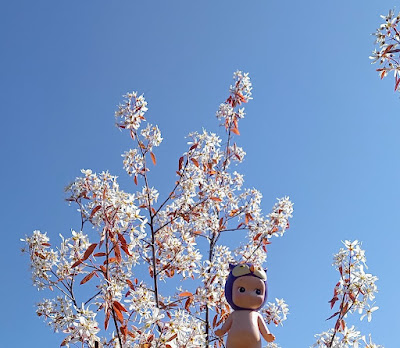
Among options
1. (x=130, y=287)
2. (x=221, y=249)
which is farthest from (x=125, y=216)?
(x=221, y=249)

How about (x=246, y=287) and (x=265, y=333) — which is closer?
(x=265, y=333)

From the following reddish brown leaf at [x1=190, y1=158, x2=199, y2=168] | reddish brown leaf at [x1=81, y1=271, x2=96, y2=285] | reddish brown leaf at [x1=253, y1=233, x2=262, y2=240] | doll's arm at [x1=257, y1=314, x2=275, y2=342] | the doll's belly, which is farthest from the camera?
reddish brown leaf at [x1=253, y1=233, x2=262, y2=240]

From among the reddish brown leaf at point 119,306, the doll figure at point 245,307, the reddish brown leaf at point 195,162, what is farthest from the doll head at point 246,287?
the reddish brown leaf at point 195,162

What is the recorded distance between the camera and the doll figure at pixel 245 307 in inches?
118

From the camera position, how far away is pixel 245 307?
322cm

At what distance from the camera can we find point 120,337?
3.33 m

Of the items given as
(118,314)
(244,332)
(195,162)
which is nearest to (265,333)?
(244,332)

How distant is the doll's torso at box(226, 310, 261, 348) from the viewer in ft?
9.78

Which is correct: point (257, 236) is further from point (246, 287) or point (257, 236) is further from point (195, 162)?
point (246, 287)

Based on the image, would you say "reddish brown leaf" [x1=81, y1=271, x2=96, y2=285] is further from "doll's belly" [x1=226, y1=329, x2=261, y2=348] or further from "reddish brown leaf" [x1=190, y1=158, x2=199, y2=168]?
"reddish brown leaf" [x1=190, y1=158, x2=199, y2=168]

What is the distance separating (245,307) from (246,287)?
0.47ft

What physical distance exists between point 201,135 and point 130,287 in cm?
168

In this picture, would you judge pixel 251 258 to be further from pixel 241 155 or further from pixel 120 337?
pixel 120 337

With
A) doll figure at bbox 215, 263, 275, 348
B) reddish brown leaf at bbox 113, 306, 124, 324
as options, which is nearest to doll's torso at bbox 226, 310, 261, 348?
doll figure at bbox 215, 263, 275, 348
